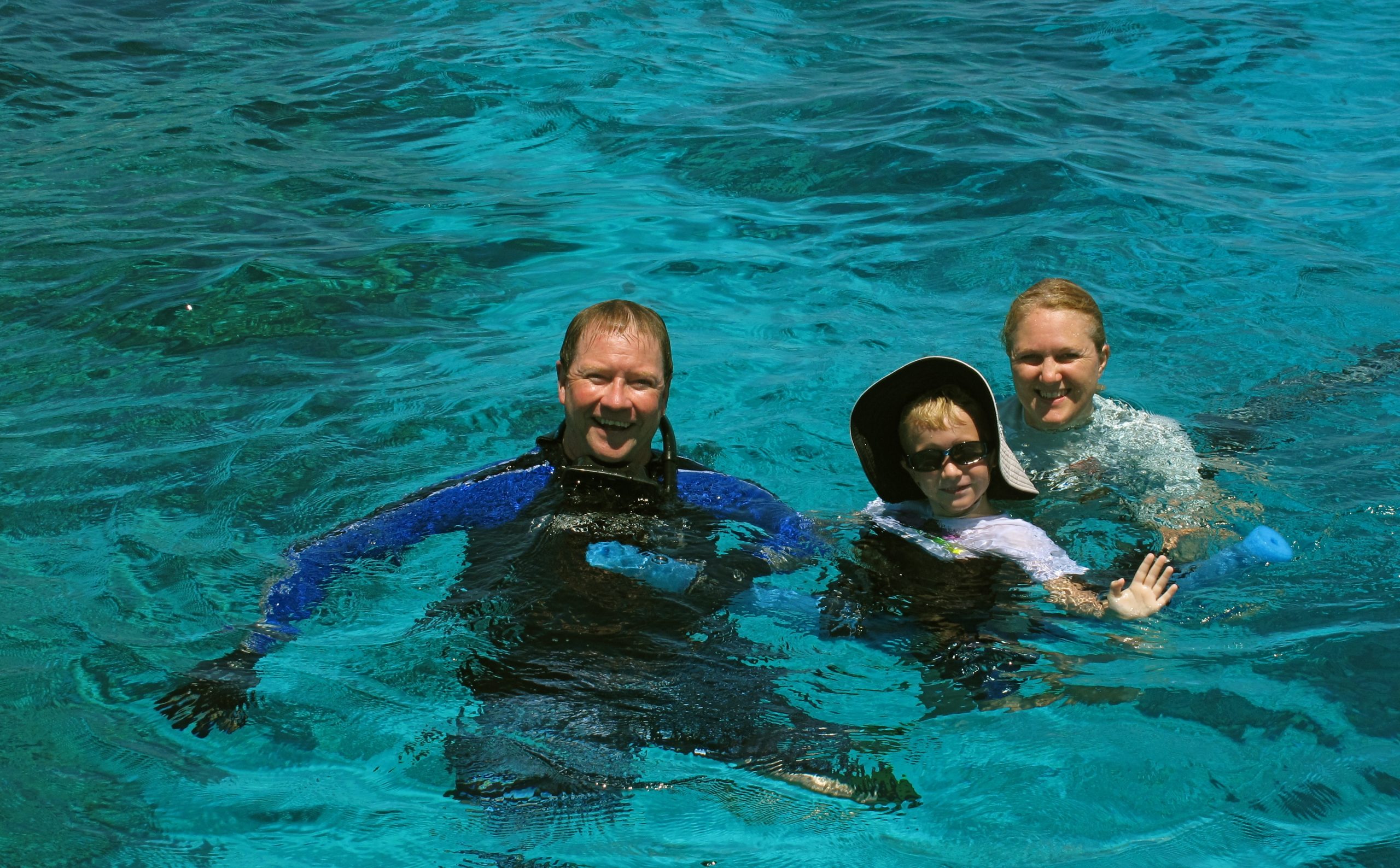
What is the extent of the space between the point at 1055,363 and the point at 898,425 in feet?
3.20

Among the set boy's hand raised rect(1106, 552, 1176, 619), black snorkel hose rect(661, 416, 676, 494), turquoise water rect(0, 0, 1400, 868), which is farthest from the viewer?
black snorkel hose rect(661, 416, 676, 494)

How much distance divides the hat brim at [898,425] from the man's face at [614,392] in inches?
27.2

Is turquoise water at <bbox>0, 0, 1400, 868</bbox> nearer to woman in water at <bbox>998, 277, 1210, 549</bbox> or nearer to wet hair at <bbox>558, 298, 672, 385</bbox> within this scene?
woman in water at <bbox>998, 277, 1210, 549</bbox>

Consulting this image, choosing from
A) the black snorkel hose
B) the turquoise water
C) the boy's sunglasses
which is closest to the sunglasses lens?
the boy's sunglasses

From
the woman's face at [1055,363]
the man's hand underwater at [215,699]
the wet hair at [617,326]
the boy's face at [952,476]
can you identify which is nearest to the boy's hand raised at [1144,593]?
the boy's face at [952,476]

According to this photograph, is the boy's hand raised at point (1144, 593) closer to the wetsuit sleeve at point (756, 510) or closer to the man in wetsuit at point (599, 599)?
the man in wetsuit at point (599, 599)

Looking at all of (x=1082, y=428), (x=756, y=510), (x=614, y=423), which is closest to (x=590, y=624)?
(x=614, y=423)

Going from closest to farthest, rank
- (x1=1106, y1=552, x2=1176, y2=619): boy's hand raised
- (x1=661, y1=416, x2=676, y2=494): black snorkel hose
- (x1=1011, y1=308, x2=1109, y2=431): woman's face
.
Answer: (x1=1106, y1=552, x2=1176, y2=619): boy's hand raised
(x1=661, y1=416, x2=676, y2=494): black snorkel hose
(x1=1011, y1=308, x2=1109, y2=431): woman's face

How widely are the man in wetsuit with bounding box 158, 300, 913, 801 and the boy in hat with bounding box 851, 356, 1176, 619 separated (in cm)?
42

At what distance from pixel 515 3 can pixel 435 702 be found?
12.9 meters

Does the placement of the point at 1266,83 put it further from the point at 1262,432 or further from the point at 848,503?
the point at 848,503

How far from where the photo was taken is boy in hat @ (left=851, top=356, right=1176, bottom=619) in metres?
4.11

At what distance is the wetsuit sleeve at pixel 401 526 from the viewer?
381cm

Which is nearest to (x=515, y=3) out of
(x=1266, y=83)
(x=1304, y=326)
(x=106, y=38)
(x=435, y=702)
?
(x=106, y=38)
